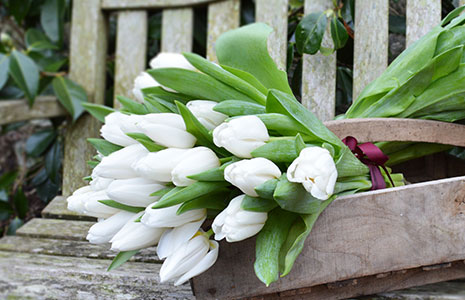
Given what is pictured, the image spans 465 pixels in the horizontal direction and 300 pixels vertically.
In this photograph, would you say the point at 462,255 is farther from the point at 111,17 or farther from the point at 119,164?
the point at 111,17

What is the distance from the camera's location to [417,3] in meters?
0.95

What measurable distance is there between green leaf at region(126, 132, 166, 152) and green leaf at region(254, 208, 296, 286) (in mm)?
149

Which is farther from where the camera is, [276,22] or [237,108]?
[276,22]

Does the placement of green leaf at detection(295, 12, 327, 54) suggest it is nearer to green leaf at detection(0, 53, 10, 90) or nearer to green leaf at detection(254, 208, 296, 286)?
green leaf at detection(254, 208, 296, 286)

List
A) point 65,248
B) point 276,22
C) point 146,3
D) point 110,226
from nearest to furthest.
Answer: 1. point 110,226
2. point 65,248
3. point 276,22
4. point 146,3

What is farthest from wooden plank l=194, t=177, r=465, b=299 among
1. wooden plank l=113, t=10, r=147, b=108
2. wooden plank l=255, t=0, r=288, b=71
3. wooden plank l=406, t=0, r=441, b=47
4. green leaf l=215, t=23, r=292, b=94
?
wooden plank l=113, t=10, r=147, b=108

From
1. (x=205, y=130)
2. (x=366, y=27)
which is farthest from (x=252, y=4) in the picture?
(x=205, y=130)

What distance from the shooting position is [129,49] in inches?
57.4

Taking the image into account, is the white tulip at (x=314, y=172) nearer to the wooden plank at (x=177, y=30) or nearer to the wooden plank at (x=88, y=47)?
the wooden plank at (x=177, y=30)

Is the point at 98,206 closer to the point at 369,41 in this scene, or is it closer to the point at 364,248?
the point at 364,248

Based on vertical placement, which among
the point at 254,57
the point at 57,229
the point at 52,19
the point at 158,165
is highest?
the point at 52,19

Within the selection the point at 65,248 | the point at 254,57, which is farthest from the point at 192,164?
the point at 65,248

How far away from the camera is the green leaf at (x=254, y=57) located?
67 cm

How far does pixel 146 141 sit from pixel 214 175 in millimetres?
92
